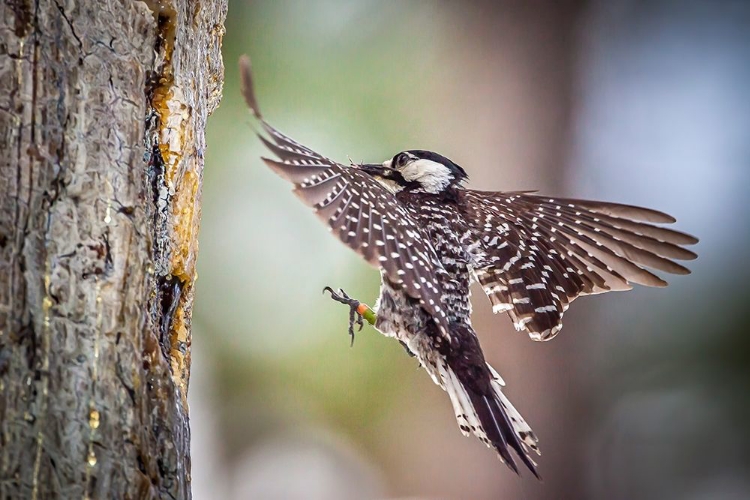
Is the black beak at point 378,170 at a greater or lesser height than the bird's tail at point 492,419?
greater

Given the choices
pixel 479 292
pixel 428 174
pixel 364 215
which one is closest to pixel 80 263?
pixel 364 215

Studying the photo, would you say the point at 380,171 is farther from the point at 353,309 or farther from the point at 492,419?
the point at 492,419

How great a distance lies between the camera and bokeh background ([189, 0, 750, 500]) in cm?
164

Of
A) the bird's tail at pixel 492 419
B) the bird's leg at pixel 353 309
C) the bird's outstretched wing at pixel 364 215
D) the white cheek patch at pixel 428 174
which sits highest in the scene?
the white cheek patch at pixel 428 174

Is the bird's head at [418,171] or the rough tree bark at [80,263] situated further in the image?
the bird's head at [418,171]

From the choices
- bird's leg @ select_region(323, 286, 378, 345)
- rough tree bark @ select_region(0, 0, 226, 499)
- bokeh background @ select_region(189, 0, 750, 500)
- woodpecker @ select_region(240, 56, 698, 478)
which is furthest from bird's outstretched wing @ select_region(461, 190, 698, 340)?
rough tree bark @ select_region(0, 0, 226, 499)

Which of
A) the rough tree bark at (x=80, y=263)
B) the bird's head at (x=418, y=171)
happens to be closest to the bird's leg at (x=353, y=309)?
the bird's head at (x=418, y=171)

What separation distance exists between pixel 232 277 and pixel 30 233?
2.92 ft

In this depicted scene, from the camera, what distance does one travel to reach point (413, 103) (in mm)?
1668

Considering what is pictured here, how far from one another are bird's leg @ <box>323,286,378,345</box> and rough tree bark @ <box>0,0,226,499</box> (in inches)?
23.0

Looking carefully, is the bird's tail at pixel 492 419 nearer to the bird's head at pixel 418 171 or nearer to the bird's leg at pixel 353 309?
the bird's leg at pixel 353 309

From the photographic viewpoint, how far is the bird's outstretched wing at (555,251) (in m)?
1.59

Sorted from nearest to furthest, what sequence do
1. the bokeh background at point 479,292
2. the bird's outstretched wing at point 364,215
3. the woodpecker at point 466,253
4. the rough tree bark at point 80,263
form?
the rough tree bark at point 80,263 → the bird's outstretched wing at point 364,215 → the woodpecker at point 466,253 → the bokeh background at point 479,292

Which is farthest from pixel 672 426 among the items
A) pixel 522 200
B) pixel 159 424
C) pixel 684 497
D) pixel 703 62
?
pixel 159 424
